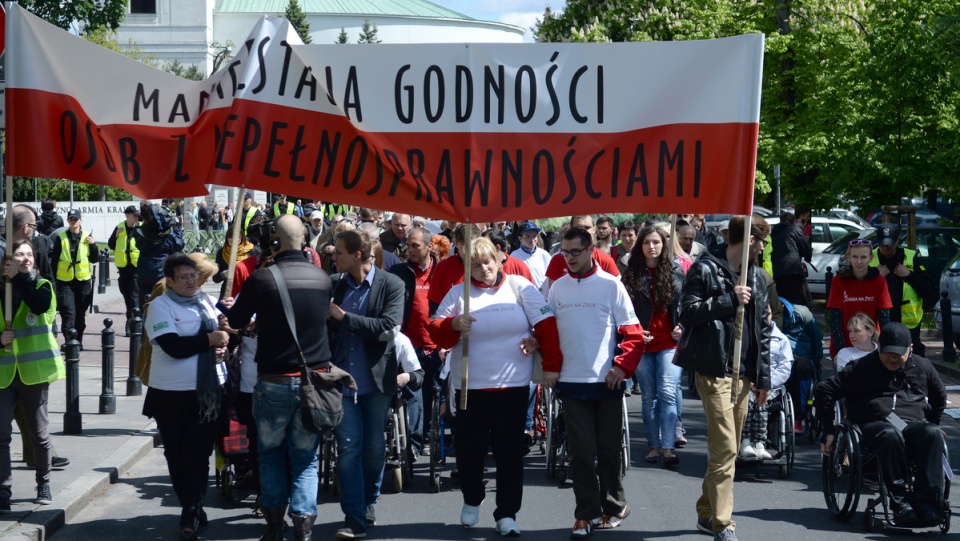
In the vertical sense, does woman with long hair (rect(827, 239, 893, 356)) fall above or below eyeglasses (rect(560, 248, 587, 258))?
below

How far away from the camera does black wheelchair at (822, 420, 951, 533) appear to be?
7699 mm

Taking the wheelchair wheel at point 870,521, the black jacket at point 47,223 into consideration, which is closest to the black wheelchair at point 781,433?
the wheelchair wheel at point 870,521

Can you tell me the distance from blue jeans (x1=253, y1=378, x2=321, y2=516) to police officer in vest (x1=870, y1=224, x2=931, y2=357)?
22.5ft

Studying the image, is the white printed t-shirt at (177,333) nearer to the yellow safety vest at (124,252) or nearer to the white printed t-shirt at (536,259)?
the white printed t-shirt at (536,259)

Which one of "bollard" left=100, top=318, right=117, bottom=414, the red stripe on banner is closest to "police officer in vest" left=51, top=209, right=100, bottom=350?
"bollard" left=100, top=318, right=117, bottom=414

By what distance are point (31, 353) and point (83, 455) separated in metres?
1.98

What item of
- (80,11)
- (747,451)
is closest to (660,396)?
(747,451)

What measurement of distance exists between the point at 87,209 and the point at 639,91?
4217 centimetres

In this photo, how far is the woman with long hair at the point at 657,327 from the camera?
384 inches

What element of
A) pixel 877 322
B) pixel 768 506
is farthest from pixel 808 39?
pixel 768 506

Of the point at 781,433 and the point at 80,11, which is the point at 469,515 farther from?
the point at 80,11

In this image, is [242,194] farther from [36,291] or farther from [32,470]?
[32,470]

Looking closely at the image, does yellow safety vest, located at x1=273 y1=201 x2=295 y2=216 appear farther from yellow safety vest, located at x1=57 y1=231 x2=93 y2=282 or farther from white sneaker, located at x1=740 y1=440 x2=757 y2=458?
white sneaker, located at x1=740 y1=440 x2=757 y2=458

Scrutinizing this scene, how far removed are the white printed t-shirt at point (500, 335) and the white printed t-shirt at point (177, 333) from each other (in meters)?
1.62
